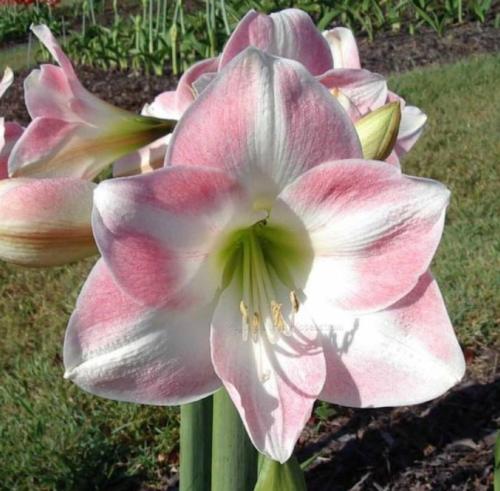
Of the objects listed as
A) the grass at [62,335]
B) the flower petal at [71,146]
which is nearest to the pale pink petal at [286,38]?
the flower petal at [71,146]

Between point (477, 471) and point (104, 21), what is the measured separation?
29.4 feet

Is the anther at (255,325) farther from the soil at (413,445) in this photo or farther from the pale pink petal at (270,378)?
the soil at (413,445)

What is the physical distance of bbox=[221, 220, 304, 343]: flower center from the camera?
2.09ft

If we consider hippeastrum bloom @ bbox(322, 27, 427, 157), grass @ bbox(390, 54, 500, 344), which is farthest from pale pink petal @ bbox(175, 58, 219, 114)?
grass @ bbox(390, 54, 500, 344)

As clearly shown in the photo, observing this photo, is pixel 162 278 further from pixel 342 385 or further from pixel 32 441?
pixel 32 441

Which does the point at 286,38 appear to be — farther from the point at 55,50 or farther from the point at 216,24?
the point at 216,24

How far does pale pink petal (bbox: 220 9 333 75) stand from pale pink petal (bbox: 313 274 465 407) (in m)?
0.19

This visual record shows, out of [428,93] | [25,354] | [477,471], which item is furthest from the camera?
[428,93]

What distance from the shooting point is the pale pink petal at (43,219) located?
53cm

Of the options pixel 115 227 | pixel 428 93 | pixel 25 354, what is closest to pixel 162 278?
pixel 115 227

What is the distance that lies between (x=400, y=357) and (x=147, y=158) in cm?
25

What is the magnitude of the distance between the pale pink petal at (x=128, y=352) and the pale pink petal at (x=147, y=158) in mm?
145

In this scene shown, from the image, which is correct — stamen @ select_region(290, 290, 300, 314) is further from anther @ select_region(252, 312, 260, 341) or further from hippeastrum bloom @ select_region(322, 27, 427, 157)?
hippeastrum bloom @ select_region(322, 27, 427, 157)

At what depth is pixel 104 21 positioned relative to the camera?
9867 millimetres
